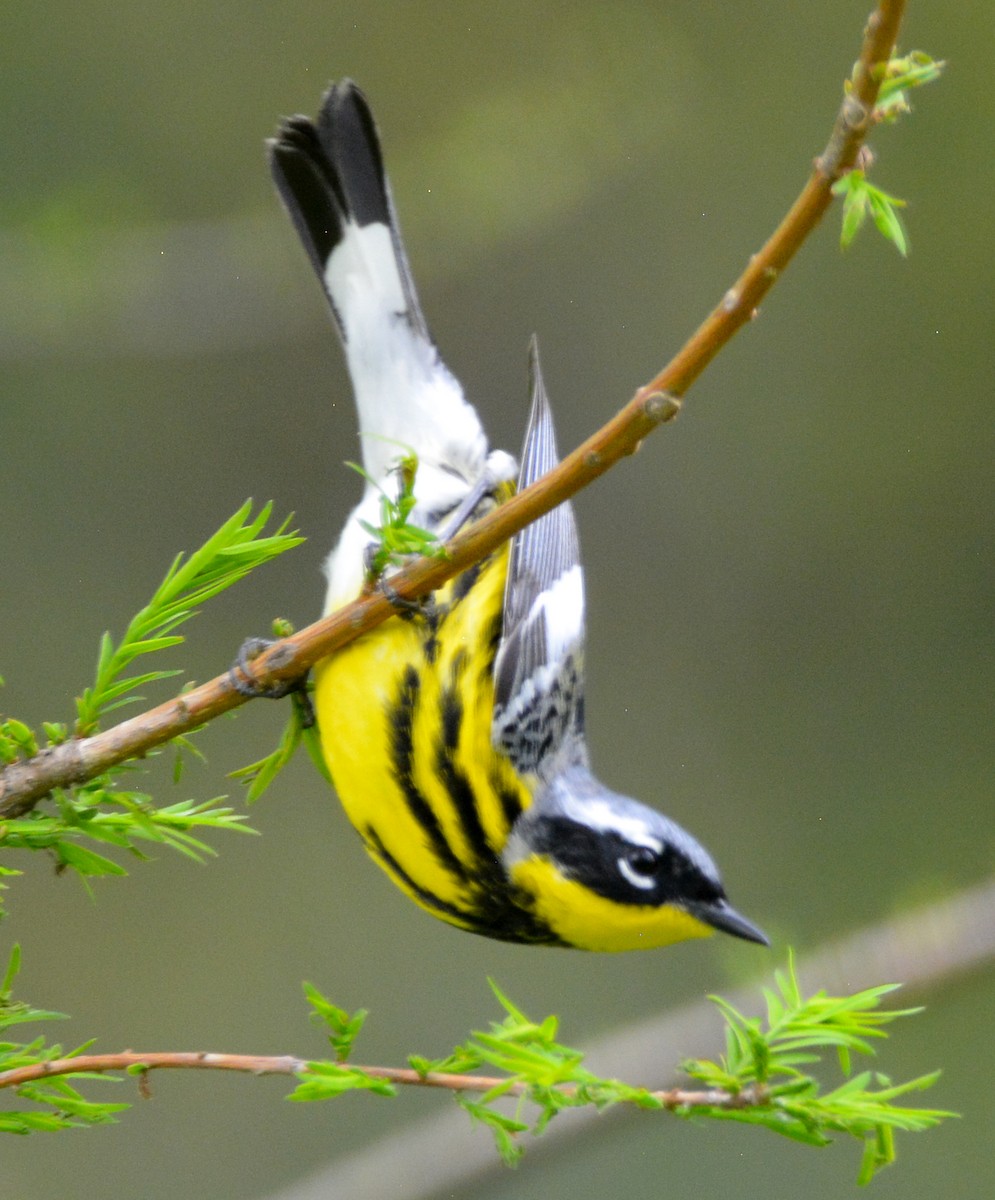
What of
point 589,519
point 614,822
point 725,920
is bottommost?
point 725,920

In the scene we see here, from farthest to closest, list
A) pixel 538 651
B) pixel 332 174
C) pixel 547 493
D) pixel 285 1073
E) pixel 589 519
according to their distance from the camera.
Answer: pixel 589 519 → pixel 332 174 → pixel 538 651 → pixel 547 493 → pixel 285 1073

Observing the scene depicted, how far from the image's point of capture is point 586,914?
1298 millimetres

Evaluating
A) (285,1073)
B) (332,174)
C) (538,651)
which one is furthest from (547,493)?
(332,174)

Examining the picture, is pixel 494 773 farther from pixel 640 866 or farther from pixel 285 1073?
pixel 285 1073

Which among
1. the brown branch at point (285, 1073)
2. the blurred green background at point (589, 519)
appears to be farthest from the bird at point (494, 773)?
the blurred green background at point (589, 519)

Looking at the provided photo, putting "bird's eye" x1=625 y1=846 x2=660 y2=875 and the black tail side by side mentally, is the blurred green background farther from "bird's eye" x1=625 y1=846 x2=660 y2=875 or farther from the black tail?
"bird's eye" x1=625 y1=846 x2=660 y2=875

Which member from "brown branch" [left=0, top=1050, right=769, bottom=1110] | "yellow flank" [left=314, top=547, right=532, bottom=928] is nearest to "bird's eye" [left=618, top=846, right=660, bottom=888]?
"yellow flank" [left=314, top=547, right=532, bottom=928]

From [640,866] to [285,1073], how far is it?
66 centimetres

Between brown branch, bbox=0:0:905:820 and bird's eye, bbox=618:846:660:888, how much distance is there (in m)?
0.44

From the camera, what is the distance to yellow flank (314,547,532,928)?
128 cm

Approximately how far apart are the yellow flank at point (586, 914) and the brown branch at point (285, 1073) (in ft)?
1.93

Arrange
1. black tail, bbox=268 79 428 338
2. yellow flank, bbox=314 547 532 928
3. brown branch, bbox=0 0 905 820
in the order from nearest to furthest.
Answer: brown branch, bbox=0 0 905 820 < yellow flank, bbox=314 547 532 928 < black tail, bbox=268 79 428 338

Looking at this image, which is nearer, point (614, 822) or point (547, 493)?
point (547, 493)

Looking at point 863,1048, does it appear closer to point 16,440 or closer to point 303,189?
point 303,189
